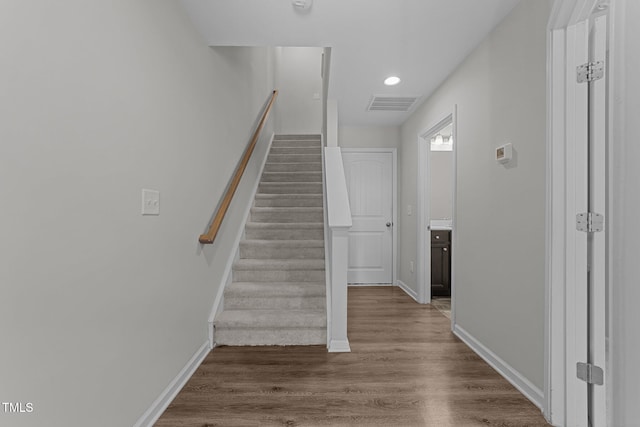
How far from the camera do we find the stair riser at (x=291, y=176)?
15.4ft

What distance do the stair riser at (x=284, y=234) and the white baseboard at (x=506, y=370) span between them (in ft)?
5.51

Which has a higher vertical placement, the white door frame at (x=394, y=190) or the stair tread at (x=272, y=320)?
the white door frame at (x=394, y=190)

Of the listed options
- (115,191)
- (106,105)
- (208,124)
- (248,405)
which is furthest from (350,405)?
(208,124)

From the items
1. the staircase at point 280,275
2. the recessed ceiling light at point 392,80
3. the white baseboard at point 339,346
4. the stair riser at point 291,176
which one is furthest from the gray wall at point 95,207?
the stair riser at point 291,176

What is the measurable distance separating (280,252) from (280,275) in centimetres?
31

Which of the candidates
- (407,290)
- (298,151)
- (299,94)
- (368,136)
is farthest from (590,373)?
(299,94)

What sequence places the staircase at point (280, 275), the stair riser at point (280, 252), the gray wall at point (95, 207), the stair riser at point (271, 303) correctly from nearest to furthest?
the gray wall at point (95, 207)
the staircase at point (280, 275)
the stair riser at point (271, 303)
the stair riser at point (280, 252)

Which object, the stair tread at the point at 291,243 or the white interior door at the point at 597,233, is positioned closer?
the white interior door at the point at 597,233

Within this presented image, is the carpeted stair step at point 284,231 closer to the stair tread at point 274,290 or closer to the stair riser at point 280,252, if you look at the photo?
the stair riser at point 280,252

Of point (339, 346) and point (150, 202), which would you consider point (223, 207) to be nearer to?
point (150, 202)

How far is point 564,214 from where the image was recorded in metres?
1.63

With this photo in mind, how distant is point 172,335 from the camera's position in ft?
6.28

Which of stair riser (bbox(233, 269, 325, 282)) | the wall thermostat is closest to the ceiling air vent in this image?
the wall thermostat

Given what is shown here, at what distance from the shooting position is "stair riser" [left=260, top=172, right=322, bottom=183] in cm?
468
